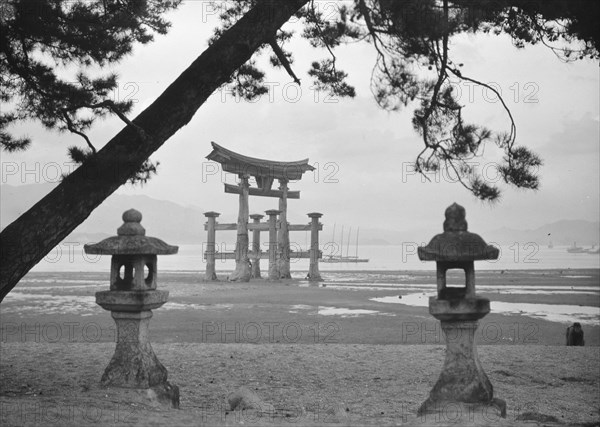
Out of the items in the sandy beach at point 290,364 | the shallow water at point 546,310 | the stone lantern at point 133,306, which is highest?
the stone lantern at point 133,306

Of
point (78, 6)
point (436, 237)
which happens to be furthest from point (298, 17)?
point (436, 237)

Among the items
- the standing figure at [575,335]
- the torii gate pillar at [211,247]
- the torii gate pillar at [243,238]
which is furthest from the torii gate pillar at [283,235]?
the standing figure at [575,335]

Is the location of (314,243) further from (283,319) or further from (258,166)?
(283,319)

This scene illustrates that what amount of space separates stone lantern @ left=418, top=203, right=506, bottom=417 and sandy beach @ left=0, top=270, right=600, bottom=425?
0.38 m

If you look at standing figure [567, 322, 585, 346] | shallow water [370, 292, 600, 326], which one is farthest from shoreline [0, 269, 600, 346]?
standing figure [567, 322, 585, 346]

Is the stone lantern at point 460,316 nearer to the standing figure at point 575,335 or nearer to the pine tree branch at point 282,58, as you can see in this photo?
the pine tree branch at point 282,58

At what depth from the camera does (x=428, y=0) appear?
5820 mm

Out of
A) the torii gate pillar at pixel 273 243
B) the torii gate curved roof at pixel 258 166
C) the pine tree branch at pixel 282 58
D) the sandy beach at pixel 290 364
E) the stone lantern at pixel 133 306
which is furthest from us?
the torii gate pillar at pixel 273 243

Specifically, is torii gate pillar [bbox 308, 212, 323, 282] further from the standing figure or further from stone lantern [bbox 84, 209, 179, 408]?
stone lantern [bbox 84, 209, 179, 408]

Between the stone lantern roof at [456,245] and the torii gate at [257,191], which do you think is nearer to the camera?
the stone lantern roof at [456,245]

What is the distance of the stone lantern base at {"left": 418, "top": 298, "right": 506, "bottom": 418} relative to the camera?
5.25m

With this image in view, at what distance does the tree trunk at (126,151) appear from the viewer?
5406mm

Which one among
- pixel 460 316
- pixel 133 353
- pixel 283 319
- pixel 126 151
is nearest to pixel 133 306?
pixel 133 353

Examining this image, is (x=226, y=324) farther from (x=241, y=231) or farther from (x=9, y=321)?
(x=241, y=231)
